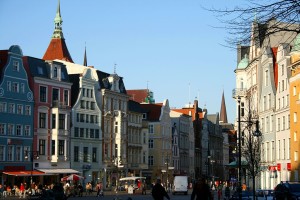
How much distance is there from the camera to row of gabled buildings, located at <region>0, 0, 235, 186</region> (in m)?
73.6

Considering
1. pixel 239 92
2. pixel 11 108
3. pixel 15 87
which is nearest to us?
pixel 11 108

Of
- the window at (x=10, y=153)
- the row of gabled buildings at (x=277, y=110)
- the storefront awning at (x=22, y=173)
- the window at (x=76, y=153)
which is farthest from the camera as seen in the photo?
the window at (x=76, y=153)

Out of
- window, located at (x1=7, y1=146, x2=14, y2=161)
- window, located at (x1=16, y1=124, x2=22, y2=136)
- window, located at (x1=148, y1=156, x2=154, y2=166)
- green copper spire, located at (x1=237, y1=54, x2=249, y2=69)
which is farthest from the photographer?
window, located at (x1=148, y1=156, x2=154, y2=166)

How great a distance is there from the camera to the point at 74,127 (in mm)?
84500

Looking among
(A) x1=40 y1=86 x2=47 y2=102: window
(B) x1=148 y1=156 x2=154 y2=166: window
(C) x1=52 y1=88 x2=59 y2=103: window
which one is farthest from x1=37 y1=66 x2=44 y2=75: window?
(B) x1=148 y1=156 x2=154 y2=166: window

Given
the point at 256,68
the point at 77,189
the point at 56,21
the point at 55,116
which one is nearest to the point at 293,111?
the point at 256,68

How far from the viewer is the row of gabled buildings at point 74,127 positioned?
7356cm

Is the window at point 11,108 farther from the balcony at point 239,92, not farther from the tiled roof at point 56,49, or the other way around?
the tiled roof at point 56,49

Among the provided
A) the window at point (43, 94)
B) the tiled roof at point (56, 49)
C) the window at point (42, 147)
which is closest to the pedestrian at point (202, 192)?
the window at point (42, 147)

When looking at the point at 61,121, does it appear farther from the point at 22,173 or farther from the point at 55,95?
the point at 22,173

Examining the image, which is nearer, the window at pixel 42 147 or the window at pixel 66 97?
the window at pixel 42 147

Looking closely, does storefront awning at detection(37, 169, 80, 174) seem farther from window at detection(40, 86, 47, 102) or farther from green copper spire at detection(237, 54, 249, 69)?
green copper spire at detection(237, 54, 249, 69)

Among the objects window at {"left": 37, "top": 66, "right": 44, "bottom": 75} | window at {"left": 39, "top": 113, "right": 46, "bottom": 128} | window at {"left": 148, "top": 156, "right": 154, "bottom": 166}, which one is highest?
window at {"left": 37, "top": 66, "right": 44, "bottom": 75}

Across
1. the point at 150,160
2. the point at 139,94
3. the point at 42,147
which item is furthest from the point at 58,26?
the point at 42,147
